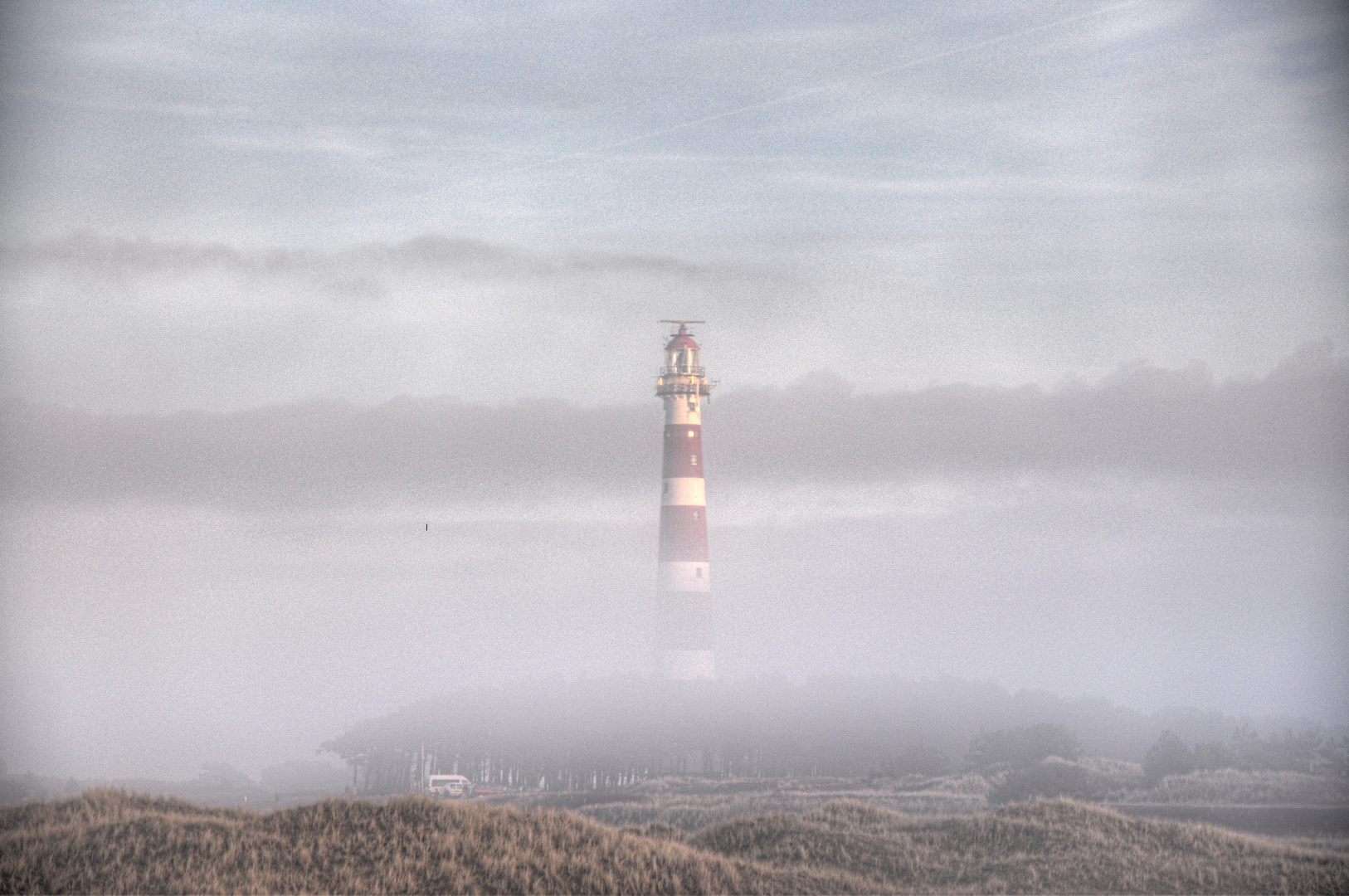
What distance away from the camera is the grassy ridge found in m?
Result: 25.5

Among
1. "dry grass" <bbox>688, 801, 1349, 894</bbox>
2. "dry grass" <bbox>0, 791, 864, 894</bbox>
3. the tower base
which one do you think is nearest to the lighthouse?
the tower base

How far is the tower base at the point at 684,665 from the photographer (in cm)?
7744

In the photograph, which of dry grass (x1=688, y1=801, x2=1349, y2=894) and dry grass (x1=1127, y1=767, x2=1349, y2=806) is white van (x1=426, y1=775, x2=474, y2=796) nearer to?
dry grass (x1=1127, y1=767, x2=1349, y2=806)

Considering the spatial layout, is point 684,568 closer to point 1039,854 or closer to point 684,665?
point 684,665

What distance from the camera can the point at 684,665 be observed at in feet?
254

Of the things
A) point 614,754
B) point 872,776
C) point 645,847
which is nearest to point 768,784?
point 872,776

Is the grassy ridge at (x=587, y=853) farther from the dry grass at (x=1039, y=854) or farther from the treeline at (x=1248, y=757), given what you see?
the treeline at (x=1248, y=757)

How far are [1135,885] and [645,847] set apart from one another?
39.8 feet

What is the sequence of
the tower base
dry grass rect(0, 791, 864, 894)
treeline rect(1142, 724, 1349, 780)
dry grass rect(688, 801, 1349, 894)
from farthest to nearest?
the tower base < treeline rect(1142, 724, 1349, 780) < dry grass rect(688, 801, 1349, 894) < dry grass rect(0, 791, 864, 894)

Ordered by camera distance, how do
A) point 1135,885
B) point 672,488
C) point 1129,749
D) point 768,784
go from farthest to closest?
1. point 1129,749
2. point 672,488
3. point 768,784
4. point 1135,885

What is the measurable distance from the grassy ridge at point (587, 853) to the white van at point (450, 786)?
1603 inches

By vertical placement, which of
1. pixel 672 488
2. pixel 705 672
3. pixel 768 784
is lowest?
pixel 768 784

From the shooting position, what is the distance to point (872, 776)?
73312 mm

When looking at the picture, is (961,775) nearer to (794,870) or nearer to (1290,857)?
(1290,857)
